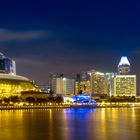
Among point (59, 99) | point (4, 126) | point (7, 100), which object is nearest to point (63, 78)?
point (59, 99)

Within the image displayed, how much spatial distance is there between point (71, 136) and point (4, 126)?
32.9 feet

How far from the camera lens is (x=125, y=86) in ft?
645

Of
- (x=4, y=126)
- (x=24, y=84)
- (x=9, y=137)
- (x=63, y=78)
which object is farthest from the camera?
(x=63, y=78)

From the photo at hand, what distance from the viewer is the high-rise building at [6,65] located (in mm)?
125525

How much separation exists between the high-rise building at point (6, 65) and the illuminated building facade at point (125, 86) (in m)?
74.2

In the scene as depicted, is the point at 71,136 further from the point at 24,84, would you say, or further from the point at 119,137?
the point at 24,84

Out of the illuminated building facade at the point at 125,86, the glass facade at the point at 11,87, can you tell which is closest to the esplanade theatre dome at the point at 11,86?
the glass facade at the point at 11,87

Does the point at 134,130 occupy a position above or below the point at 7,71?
below

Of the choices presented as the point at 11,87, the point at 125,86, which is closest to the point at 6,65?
the point at 11,87

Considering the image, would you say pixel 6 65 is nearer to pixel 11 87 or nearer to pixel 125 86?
pixel 11 87

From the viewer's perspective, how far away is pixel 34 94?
4564 inches

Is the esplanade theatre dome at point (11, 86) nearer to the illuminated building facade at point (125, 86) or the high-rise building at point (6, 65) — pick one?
the high-rise building at point (6, 65)

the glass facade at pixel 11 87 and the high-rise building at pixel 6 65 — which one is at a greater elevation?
the high-rise building at pixel 6 65

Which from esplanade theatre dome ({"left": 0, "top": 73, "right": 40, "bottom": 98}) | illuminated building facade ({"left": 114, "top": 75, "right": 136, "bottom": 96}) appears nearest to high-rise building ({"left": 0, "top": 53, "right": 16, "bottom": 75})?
esplanade theatre dome ({"left": 0, "top": 73, "right": 40, "bottom": 98})
